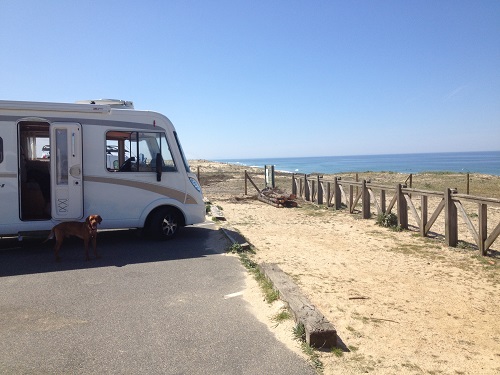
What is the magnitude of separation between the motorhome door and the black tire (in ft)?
4.97

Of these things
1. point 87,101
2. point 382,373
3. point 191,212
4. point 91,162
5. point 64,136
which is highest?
point 87,101

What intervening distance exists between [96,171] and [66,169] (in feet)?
1.78

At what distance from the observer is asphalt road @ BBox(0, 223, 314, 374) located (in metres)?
3.42

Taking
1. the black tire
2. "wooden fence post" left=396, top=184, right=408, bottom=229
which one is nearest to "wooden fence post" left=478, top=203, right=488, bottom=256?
"wooden fence post" left=396, top=184, right=408, bottom=229

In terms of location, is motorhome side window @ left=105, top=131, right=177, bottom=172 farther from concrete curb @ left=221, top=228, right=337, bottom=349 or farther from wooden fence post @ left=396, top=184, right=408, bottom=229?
wooden fence post @ left=396, top=184, right=408, bottom=229

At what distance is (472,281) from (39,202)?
810 cm

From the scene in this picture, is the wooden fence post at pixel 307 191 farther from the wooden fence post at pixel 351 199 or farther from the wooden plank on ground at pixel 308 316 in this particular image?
the wooden plank on ground at pixel 308 316

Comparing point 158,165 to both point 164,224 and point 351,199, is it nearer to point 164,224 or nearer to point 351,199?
point 164,224

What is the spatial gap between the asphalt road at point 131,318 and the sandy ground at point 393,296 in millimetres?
424

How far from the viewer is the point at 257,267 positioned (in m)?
6.25

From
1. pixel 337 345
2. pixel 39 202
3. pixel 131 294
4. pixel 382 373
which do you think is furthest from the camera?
pixel 39 202

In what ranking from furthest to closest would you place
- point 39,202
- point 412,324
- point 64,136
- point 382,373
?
point 39,202 < point 64,136 < point 412,324 < point 382,373

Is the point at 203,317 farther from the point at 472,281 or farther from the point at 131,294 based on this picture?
the point at 472,281

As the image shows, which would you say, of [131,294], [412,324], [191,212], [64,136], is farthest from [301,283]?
[64,136]
